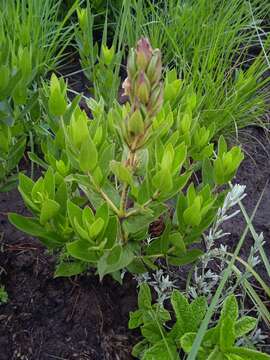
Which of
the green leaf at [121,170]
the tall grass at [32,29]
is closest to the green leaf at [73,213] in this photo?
the green leaf at [121,170]

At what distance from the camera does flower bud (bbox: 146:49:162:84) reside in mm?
823

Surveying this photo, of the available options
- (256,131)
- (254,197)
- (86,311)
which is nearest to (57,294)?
(86,311)

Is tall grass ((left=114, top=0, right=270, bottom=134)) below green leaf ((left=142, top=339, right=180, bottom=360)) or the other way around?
the other way around

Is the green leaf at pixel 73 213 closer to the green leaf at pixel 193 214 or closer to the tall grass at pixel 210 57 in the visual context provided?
the green leaf at pixel 193 214

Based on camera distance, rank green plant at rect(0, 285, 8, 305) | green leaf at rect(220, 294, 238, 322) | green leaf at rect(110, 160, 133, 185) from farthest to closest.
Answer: green plant at rect(0, 285, 8, 305) < green leaf at rect(220, 294, 238, 322) < green leaf at rect(110, 160, 133, 185)

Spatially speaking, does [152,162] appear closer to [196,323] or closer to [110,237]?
[110,237]

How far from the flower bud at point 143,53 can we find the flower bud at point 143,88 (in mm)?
16

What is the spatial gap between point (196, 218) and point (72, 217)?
0.77 feet

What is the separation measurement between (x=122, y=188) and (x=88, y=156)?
0.36ft

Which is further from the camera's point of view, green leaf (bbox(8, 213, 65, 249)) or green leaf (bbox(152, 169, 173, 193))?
green leaf (bbox(8, 213, 65, 249))

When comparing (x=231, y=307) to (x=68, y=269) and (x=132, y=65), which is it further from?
(x=132, y=65)

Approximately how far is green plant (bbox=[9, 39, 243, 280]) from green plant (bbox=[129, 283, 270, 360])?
3.6 inches

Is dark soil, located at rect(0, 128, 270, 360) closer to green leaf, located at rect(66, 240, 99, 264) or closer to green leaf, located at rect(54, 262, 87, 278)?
green leaf, located at rect(54, 262, 87, 278)

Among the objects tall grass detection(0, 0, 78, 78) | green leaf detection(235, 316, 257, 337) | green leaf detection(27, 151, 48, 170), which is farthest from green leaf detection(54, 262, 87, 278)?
tall grass detection(0, 0, 78, 78)
